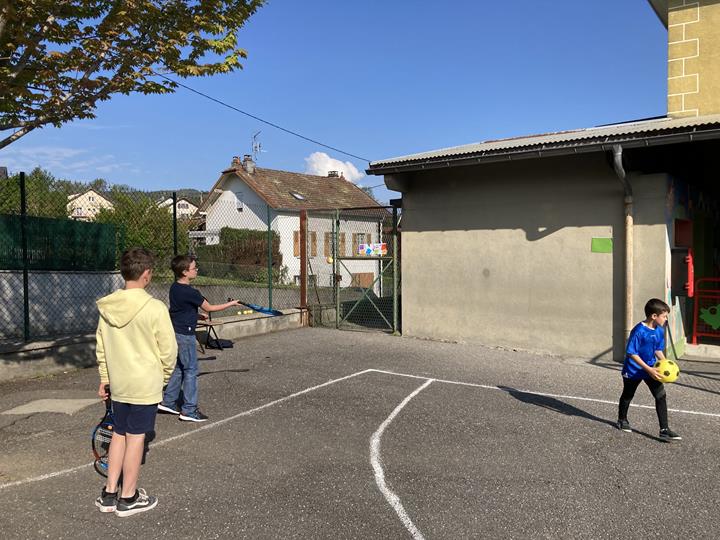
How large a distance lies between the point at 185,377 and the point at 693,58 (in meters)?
9.90

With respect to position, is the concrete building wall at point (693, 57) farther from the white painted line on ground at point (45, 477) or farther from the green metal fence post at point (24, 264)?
the green metal fence post at point (24, 264)

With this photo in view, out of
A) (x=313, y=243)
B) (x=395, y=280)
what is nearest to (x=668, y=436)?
(x=395, y=280)

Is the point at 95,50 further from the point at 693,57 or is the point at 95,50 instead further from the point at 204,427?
the point at 693,57

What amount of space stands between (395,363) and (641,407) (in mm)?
3601

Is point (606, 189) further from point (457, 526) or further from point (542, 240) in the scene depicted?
point (457, 526)

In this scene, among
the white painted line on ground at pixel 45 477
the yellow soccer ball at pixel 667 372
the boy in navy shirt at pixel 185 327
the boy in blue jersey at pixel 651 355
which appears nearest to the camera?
the white painted line on ground at pixel 45 477

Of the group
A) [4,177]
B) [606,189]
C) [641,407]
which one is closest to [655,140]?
[606,189]

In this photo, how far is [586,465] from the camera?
4559 mm

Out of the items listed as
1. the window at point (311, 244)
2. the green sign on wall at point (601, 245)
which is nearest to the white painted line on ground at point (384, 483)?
the green sign on wall at point (601, 245)

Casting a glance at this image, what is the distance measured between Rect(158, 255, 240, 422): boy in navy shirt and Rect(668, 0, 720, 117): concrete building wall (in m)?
8.97

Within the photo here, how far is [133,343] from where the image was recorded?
11.5 ft

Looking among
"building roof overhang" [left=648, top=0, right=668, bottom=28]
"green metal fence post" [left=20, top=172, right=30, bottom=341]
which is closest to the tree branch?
"green metal fence post" [left=20, top=172, right=30, bottom=341]

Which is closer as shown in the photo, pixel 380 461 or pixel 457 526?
pixel 457 526

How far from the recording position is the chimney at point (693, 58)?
9534mm
